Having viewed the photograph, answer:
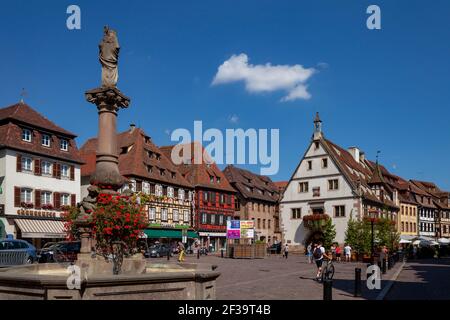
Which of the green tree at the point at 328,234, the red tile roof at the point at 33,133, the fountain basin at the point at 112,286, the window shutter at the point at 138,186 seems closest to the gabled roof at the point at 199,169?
the window shutter at the point at 138,186

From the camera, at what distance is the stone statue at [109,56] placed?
1504 centimetres

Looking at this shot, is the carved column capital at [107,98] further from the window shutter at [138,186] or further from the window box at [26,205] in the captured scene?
the window shutter at [138,186]

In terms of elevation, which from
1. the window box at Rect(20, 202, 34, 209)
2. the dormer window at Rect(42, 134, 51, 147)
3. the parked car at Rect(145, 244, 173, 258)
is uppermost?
the dormer window at Rect(42, 134, 51, 147)

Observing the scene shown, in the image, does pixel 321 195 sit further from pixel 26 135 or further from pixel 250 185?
pixel 26 135

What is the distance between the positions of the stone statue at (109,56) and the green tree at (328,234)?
137 feet

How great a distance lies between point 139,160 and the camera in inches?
2218

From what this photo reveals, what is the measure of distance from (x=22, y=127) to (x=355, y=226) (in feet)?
95.7

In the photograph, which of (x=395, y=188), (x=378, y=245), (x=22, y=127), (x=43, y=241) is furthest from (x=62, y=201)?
(x=395, y=188)

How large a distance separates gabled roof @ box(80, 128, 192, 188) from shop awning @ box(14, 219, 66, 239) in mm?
11167

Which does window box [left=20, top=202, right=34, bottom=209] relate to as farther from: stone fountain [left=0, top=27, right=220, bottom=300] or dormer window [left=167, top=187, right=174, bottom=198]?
stone fountain [left=0, top=27, right=220, bottom=300]

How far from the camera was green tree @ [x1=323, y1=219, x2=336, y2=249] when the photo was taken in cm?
5356

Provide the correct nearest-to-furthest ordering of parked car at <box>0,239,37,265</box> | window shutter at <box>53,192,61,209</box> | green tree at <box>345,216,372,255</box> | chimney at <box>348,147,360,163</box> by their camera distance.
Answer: parked car at <box>0,239,37,265</box> → green tree at <box>345,216,372,255</box> → window shutter at <box>53,192,61,209</box> → chimney at <box>348,147,360,163</box>

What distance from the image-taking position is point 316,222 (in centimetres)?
5459

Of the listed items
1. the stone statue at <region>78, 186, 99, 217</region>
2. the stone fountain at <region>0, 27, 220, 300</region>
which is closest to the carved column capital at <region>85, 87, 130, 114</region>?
the stone fountain at <region>0, 27, 220, 300</region>
